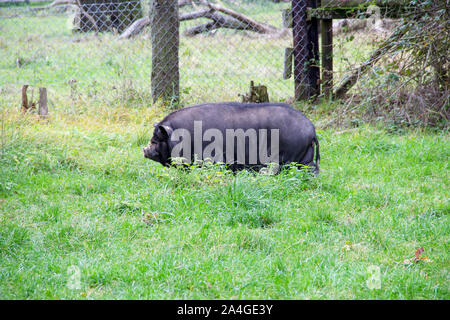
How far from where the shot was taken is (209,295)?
3.16 metres

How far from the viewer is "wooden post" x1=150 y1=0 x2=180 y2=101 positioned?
25.6 ft

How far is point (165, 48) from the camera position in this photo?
311 inches

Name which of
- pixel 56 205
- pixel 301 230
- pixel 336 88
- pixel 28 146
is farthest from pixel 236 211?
pixel 336 88

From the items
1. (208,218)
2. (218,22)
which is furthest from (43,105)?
(218,22)

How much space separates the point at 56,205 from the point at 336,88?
504cm

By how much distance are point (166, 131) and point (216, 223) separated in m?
1.65

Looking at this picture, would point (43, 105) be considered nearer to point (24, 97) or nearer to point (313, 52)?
point (24, 97)

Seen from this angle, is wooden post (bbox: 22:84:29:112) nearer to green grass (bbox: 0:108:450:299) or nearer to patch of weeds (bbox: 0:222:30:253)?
green grass (bbox: 0:108:450:299)

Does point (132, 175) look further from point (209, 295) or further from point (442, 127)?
point (442, 127)

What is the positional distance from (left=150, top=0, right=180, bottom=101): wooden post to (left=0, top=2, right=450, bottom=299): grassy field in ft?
2.05

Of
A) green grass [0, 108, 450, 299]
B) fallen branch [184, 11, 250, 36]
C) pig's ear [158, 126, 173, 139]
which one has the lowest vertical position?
green grass [0, 108, 450, 299]

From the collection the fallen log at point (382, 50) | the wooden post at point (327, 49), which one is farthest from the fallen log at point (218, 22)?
the fallen log at point (382, 50)

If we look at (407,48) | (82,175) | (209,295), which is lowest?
(209,295)

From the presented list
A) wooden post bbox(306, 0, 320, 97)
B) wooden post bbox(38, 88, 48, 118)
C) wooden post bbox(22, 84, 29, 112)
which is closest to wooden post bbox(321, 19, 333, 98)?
wooden post bbox(306, 0, 320, 97)
